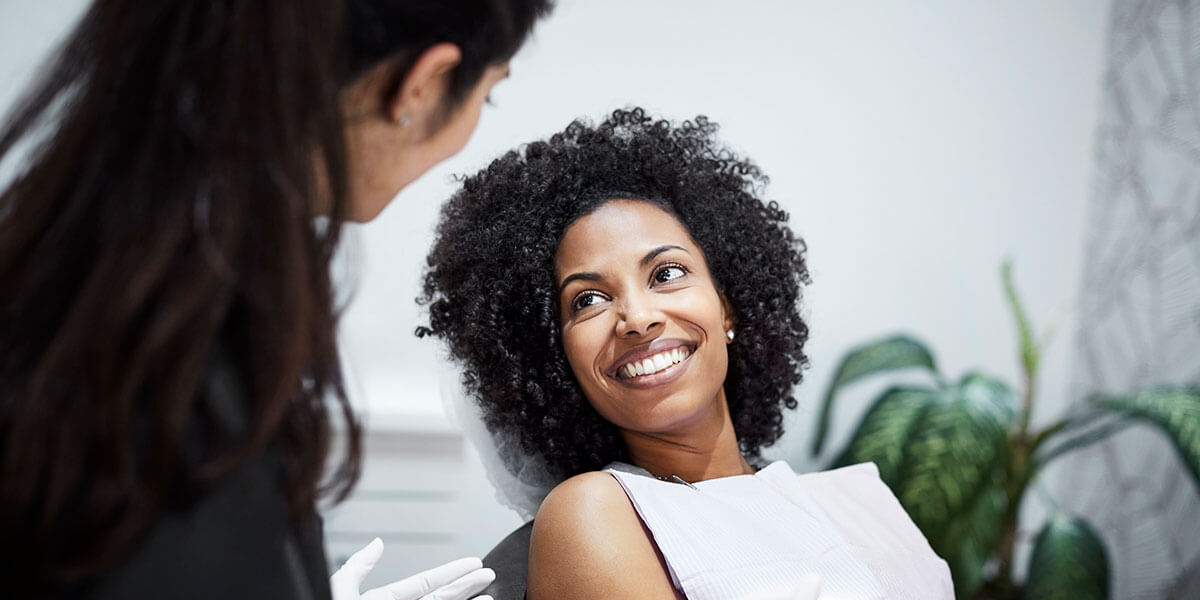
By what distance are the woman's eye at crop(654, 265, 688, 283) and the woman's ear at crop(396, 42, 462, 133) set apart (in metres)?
0.68

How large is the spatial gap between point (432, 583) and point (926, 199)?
206cm

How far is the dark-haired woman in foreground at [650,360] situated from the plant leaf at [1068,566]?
1.03 metres

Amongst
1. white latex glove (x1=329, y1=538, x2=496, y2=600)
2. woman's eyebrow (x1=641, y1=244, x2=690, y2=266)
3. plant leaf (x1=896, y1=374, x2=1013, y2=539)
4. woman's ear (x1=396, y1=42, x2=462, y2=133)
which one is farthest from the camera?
plant leaf (x1=896, y1=374, x2=1013, y2=539)

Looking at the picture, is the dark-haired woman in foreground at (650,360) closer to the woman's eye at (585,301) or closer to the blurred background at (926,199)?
the woman's eye at (585,301)

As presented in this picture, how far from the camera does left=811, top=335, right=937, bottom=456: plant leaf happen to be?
253 centimetres

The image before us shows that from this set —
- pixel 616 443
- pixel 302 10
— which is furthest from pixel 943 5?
pixel 302 10

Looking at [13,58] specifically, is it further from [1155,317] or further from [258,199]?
[1155,317]

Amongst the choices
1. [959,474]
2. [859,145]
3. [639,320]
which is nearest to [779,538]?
[639,320]

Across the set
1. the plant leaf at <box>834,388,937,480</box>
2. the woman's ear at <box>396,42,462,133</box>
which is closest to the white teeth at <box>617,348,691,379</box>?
the woman's ear at <box>396,42,462,133</box>

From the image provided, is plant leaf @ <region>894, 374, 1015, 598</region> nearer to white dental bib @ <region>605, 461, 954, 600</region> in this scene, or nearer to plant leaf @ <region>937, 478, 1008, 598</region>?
plant leaf @ <region>937, 478, 1008, 598</region>

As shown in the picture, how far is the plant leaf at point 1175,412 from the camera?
7.68 feet

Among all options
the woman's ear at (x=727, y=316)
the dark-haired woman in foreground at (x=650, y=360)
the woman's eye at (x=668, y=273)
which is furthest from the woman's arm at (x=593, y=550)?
the woman's ear at (x=727, y=316)

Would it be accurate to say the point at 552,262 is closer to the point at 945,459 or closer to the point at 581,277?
the point at 581,277

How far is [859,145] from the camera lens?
113 inches
